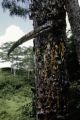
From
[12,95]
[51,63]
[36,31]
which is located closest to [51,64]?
[51,63]

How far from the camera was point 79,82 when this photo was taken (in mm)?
9531

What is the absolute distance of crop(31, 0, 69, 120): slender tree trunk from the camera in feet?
8.75

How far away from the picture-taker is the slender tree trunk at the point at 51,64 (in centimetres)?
267

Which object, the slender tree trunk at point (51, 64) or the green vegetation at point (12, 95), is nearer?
the slender tree trunk at point (51, 64)

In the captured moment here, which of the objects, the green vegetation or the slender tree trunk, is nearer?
the slender tree trunk

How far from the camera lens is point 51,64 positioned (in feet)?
8.91

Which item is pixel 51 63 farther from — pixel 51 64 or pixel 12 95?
pixel 12 95

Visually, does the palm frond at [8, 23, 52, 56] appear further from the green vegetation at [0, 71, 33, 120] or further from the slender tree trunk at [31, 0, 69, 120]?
the green vegetation at [0, 71, 33, 120]

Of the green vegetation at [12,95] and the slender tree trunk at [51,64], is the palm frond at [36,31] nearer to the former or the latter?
the slender tree trunk at [51,64]

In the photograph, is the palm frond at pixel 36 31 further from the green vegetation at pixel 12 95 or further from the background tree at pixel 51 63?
the green vegetation at pixel 12 95

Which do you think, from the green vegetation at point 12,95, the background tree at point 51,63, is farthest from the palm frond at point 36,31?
the green vegetation at point 12,95

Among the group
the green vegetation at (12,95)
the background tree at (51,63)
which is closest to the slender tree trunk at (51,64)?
the background tree at (51,63)

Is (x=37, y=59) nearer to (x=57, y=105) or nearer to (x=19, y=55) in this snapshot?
(x=57, y=105)

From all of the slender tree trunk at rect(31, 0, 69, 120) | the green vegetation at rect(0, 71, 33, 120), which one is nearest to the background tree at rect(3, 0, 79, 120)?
the slender tree trunk at rect(31, 0, 69, 120)
